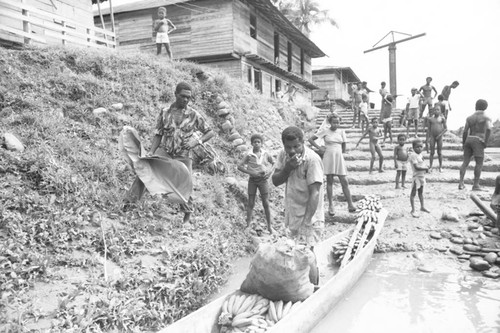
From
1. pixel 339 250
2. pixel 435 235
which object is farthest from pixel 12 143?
pixel 435 235

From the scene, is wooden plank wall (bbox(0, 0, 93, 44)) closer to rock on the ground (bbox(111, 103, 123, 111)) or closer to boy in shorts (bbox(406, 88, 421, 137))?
rock on the ground (bbox(111, 103, 123, 111))

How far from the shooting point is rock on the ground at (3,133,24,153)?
5094 millimetres

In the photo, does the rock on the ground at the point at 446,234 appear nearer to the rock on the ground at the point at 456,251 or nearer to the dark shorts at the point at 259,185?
the rock on the ground at the point at 456,251

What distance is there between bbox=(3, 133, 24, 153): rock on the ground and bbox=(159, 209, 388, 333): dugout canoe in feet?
12.2

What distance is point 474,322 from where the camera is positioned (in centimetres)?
377

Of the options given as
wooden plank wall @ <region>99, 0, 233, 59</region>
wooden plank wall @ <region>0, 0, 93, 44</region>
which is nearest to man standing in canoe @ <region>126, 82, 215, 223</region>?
wooden plank wall @ <region>0, 0, 93, 44</region>

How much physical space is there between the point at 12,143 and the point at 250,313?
13.4 feet

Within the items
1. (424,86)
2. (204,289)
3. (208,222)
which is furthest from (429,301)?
(424,86)

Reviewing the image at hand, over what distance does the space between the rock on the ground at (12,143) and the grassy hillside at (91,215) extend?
6.2 inches

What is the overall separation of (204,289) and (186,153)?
5.73 feet

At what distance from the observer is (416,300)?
4359 mm

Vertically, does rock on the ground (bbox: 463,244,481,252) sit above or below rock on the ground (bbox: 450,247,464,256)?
above

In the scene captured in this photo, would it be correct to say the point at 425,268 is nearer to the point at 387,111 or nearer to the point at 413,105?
the point at 387,111

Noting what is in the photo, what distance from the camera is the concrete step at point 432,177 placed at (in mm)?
8500
